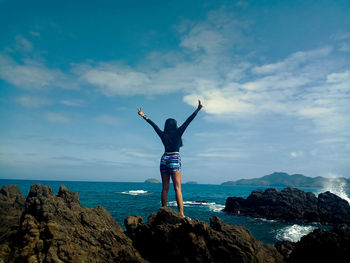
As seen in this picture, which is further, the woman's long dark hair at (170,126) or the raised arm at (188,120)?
the woman's long dark hair at (170,126)

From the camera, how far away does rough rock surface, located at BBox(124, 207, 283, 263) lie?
5.00 m

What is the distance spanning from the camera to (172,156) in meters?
6.53

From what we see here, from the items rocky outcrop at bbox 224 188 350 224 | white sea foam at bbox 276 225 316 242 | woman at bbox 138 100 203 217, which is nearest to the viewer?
woman at bbox 138 100 203 217

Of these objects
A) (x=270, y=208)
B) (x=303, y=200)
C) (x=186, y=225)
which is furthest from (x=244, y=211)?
(x=186, y=225)

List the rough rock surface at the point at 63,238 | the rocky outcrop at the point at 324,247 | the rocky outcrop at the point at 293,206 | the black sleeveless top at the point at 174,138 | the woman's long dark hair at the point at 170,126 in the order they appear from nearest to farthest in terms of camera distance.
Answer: the rough rock surface at the point at 63,238 < the rocky outcrop at the point at 324,247 < the black sleeveless top at the point at 174,138 < the woman's long dark hair at the point at 170,126 < the rocky outcrop at the point at 293,206

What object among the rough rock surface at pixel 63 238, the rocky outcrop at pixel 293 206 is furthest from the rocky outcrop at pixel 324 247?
the rocky outcrop at pixel 293 206

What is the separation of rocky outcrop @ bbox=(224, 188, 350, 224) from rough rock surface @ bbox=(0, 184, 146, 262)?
83.5 ft

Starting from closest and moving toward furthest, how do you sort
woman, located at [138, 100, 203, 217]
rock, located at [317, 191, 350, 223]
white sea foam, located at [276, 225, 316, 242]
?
1. woman, located at [138, 100, 203, 217]
2. white sea foam, located at [276, 225, 316, 242]
3. rock, located at [317, 191, 350, 223]

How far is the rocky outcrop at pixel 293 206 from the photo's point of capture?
2577cm

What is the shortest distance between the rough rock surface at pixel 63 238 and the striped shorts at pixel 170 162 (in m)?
2.06

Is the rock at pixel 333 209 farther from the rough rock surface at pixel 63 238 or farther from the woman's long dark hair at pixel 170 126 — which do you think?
the rough rock surface at pixel 63 238

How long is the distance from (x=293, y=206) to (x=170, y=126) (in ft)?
87.3

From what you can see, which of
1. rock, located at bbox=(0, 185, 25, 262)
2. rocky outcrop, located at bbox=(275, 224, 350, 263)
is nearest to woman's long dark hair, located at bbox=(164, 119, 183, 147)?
rocky outcrop, located at bbox=(275, 224, 350, 263)

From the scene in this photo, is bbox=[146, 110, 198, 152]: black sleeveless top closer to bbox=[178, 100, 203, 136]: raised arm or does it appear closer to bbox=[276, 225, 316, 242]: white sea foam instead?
bbox=[178, 100, 203, 136]: raised arm
